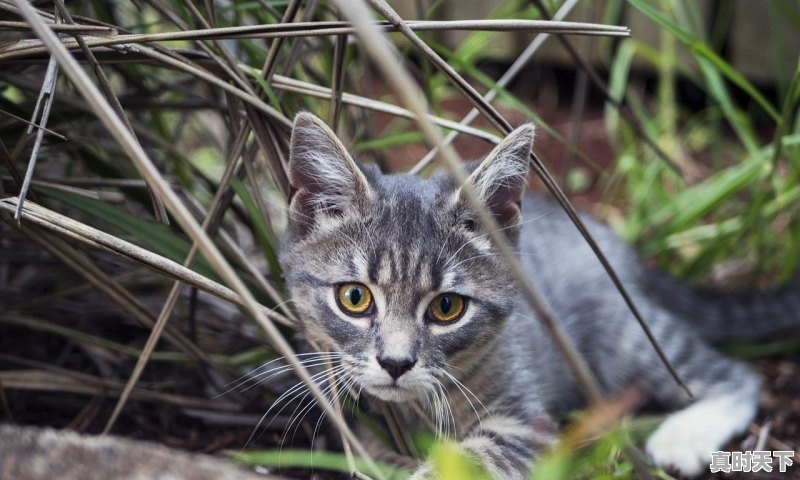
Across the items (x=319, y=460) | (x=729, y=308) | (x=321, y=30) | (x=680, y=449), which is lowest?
(x=680, y=449)

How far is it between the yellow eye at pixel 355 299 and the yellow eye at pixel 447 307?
0.19 m

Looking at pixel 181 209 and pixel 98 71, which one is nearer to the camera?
pixel 181 209

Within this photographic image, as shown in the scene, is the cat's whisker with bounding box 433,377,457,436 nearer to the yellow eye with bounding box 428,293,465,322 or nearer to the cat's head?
the cat's head

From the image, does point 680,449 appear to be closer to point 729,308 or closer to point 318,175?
point 729,308

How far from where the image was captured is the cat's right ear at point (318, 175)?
2445mm

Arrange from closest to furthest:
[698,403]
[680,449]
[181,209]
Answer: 1. [181,209]
2. [680,449]
3. [698,403]

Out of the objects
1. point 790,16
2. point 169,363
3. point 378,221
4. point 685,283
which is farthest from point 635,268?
point 169,363

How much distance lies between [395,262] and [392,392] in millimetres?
375

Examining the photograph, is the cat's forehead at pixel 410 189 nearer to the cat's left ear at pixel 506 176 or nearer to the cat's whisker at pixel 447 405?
the cat's left ear at pixel 506 176

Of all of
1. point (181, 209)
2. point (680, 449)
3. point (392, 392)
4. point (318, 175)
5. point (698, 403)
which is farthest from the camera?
point (698, 403)

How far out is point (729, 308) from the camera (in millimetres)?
3779

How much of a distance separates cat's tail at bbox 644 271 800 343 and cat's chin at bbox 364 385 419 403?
1.66m

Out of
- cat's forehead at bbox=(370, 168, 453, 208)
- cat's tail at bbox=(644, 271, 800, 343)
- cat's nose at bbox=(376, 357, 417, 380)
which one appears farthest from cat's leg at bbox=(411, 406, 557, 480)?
cat's tail at bbox=(644, 271, 800, 343)

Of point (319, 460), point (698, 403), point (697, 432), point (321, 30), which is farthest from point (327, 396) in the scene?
point (698, 403)
